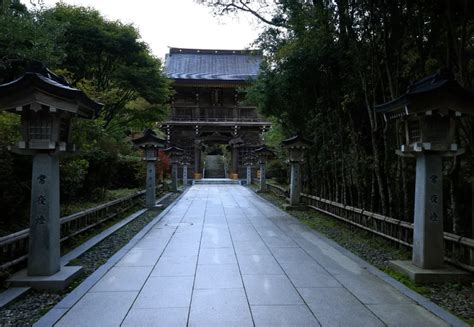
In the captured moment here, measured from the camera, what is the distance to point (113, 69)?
15.6 meters

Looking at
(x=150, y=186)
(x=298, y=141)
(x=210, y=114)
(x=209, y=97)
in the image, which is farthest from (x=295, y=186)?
(x=209, y=97)

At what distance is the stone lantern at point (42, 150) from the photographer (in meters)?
4.22

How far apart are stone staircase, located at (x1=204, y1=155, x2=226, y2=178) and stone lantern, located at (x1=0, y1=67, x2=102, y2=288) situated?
1160 inches

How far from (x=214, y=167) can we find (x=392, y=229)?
31.7 m

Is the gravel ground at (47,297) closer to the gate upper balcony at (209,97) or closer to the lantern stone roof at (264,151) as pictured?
the lantern stone roof at (264,151)

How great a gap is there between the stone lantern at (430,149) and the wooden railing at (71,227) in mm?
4837

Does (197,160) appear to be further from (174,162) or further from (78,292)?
(78,292)

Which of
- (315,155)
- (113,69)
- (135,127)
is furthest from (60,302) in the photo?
(135,127)

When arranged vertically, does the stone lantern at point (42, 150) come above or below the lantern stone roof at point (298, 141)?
below

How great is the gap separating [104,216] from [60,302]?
5.06 m

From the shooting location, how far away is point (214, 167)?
3759 centimetres

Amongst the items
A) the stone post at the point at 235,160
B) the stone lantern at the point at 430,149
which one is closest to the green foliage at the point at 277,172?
the stone post at the point at 235,160

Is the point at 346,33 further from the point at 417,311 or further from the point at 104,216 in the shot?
the point at 104,216

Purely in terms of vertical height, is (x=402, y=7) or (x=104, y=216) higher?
(x=402, y=7)
